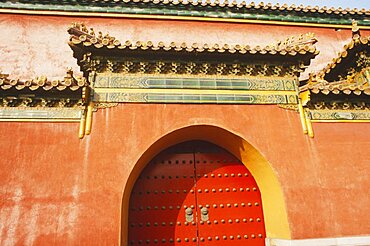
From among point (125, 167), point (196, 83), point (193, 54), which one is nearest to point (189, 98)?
point (196, 83)

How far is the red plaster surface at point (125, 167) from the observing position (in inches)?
143

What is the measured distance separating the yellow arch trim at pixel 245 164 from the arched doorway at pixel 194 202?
0.18 m

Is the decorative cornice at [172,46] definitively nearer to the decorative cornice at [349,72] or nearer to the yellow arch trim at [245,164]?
the decorative cornice at [349,72]

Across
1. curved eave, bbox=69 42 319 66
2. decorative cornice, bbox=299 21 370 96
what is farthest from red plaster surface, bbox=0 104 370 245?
curved eave, bbox=69 42 319 66

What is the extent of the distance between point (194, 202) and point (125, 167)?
134 cm

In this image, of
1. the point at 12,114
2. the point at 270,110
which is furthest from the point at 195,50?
the point at 12,114

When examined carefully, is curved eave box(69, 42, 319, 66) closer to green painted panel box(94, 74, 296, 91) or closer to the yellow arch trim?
green painted panel box(94, 74, 296, 91)

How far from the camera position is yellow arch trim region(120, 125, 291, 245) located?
4070 millimetres

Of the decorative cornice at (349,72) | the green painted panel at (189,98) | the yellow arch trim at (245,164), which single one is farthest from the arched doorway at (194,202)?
the decorative cornice at (349,72)

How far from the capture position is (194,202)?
14.8 feet

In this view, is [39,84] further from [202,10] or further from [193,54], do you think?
[202,10]

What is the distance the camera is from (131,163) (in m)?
3.99

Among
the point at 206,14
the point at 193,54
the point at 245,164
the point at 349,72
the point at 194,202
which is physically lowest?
the point at 194,202

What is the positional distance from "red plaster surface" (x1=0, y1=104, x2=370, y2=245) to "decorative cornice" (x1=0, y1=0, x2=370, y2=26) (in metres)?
3.68
